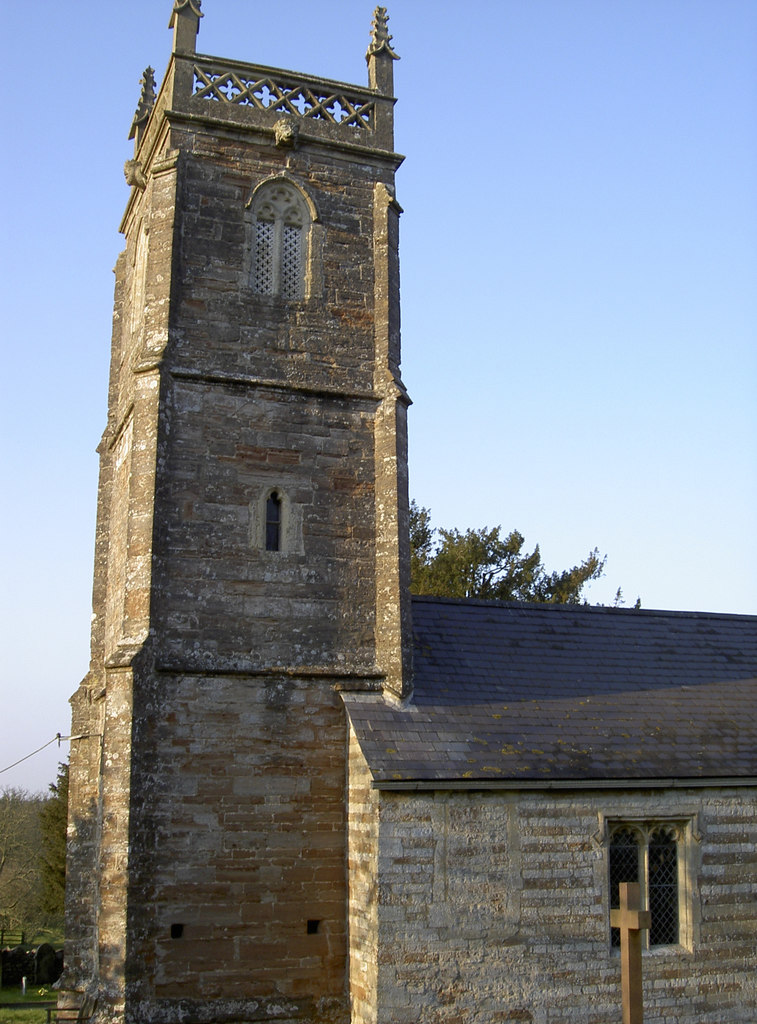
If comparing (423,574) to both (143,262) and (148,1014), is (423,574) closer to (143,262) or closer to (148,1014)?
(143,262)

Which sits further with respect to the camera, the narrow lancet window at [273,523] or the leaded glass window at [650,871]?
the narrow lancet window at [273,523]

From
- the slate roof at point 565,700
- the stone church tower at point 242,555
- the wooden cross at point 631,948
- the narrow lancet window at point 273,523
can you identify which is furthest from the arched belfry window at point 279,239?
the wooden cross at point 631,948

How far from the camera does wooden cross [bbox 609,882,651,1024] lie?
959cm

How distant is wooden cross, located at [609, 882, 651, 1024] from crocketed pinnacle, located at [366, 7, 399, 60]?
12797 millimetres

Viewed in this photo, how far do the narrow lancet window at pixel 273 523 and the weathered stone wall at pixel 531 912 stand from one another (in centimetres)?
320

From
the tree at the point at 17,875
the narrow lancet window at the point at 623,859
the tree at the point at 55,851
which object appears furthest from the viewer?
the tree at the point at 17,875

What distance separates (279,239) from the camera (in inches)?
584

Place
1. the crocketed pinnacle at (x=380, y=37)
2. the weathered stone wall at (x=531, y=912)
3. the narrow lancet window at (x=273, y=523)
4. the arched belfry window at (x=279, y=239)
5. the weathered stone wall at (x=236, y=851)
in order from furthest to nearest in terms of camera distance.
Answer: the crocketed pinnacle at (x=380, y=37), the arched belfry window at (x=279, y=239), the narrow lancet window at (x=273, y=523), the weathered stone wall at (x=236, y=851), the weathered stone wall at (x=531, y=912)

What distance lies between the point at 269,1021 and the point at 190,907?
1.65 m

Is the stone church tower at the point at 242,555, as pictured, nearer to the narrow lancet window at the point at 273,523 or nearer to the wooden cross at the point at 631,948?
the narrow lancet window at the point at 273,523

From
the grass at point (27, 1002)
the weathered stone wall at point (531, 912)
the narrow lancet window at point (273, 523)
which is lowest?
the grass at point (27, 1002)

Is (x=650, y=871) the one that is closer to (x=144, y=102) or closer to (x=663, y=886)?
(x=663, y=886)

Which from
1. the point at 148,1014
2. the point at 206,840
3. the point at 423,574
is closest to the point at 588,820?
the point at 206,840

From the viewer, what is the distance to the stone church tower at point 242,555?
1215 cm
